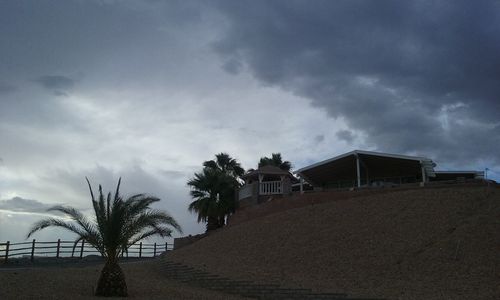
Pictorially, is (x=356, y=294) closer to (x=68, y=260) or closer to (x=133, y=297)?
(x=133, y=297)

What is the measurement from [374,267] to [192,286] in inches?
294

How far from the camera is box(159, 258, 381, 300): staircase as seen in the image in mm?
17359

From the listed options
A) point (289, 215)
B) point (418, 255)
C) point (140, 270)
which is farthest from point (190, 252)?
point (418, 255)

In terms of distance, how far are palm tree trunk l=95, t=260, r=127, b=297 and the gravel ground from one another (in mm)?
356

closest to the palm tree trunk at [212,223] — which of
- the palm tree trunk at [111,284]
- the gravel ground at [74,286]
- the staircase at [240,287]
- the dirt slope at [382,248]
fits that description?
the dirt slope at [382,248]

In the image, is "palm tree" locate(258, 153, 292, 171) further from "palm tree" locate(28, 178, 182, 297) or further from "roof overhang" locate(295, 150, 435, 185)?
"palm tree" locate(28, 178, 182, 297)

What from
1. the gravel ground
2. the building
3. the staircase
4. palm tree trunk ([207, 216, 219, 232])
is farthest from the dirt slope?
palm tree trunk ([207, 216, 219, 232])

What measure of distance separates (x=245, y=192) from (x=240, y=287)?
52.9 feet

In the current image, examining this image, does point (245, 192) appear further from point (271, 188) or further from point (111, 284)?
point (111, 284)

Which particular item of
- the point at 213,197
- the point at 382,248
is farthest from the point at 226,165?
the point at 382,248

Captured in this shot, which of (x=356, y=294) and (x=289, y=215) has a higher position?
(x=289, y=215)

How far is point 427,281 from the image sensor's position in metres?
17.4

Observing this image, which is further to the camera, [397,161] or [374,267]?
[397,161]

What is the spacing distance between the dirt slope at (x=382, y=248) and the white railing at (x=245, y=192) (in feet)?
18.8
